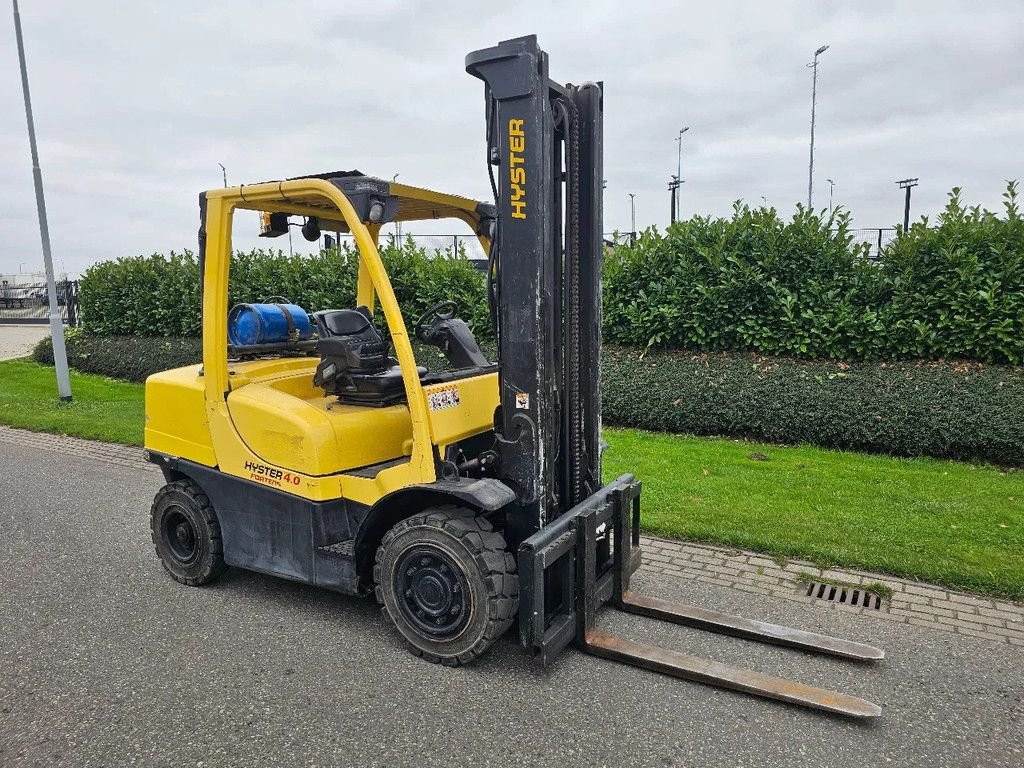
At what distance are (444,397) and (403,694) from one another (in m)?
1.51

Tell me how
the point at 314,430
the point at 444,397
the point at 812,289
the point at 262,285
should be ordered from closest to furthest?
the point at 444,397, the point at 314,430, the point at 812,289, the point at 262,285

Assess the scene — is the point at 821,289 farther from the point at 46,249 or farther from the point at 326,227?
the point at 46,249

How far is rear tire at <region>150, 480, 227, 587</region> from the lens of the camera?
498 centimetres

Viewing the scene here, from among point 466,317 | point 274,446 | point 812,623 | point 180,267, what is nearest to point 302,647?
point 274,446

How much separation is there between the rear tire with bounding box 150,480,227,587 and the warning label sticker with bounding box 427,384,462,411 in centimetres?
195

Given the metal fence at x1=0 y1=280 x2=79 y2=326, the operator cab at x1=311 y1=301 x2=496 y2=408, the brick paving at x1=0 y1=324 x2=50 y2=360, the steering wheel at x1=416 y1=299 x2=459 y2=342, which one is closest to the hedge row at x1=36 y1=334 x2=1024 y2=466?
the steering wheel at x1=416 y1=299 x2=459 y2=342

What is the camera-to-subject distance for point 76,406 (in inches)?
484

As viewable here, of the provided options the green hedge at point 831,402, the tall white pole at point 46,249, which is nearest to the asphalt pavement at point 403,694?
the green hedge at point 831,402

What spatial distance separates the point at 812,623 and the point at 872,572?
3.18 ft

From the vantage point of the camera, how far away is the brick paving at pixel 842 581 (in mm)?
4422

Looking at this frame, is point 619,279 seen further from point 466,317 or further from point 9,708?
point 9,708

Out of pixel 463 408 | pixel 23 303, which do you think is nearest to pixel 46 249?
pixel 463 408

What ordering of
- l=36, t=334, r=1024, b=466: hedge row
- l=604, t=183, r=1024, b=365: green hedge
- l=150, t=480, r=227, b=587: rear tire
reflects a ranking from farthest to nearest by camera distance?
l=604, t=183, r=1024, b=365: green hedge, l=36, t=334, r=1024, b=466: hedge row, l=150, t=480, r=227, b=587: rear tire

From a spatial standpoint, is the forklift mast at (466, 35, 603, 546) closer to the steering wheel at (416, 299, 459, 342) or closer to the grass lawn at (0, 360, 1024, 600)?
the steering wheel at (416, 299, 459, 342)
